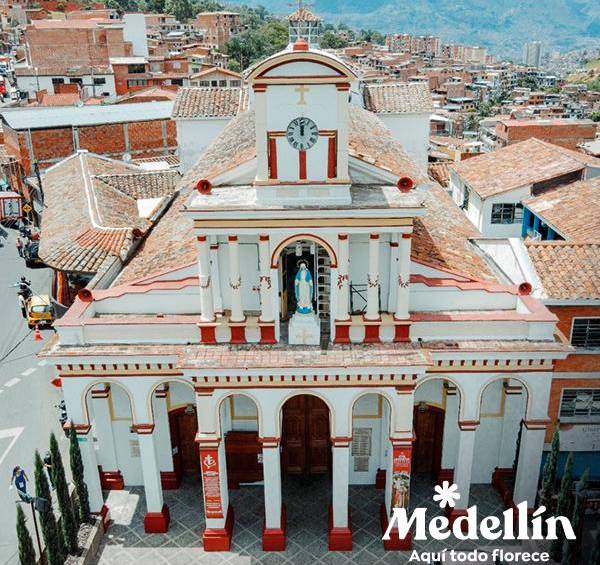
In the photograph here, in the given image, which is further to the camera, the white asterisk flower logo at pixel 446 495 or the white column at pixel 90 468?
the white asterisk flower logo at pixel 446 495

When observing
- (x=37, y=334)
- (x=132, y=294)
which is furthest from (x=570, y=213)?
(x=37, y=334)

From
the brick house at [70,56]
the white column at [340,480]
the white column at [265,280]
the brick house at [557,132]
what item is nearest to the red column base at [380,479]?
the white column at [340,480]

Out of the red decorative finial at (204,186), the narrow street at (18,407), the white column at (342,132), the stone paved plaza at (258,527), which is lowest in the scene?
the narrow street at (18,407)

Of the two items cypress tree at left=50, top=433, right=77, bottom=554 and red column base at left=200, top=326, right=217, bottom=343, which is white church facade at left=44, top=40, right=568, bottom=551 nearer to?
red column base at left=200, top=326, right=217, bottom=343

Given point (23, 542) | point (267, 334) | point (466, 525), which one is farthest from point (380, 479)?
point (23, 542)

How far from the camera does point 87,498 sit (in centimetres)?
2161

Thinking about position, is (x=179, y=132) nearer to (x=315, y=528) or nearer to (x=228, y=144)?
(x=228, y=144)

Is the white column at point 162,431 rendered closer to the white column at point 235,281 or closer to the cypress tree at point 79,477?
the cypress tree at point 79,477

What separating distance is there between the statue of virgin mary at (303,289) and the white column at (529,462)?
304 inches

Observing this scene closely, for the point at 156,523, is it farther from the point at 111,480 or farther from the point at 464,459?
the point at 464,459

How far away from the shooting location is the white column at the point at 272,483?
66.0 ft

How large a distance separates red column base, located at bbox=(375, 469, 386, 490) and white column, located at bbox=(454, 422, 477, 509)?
118 inches

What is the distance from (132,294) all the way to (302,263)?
5.57 m

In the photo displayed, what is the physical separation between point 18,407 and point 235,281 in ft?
54.9
